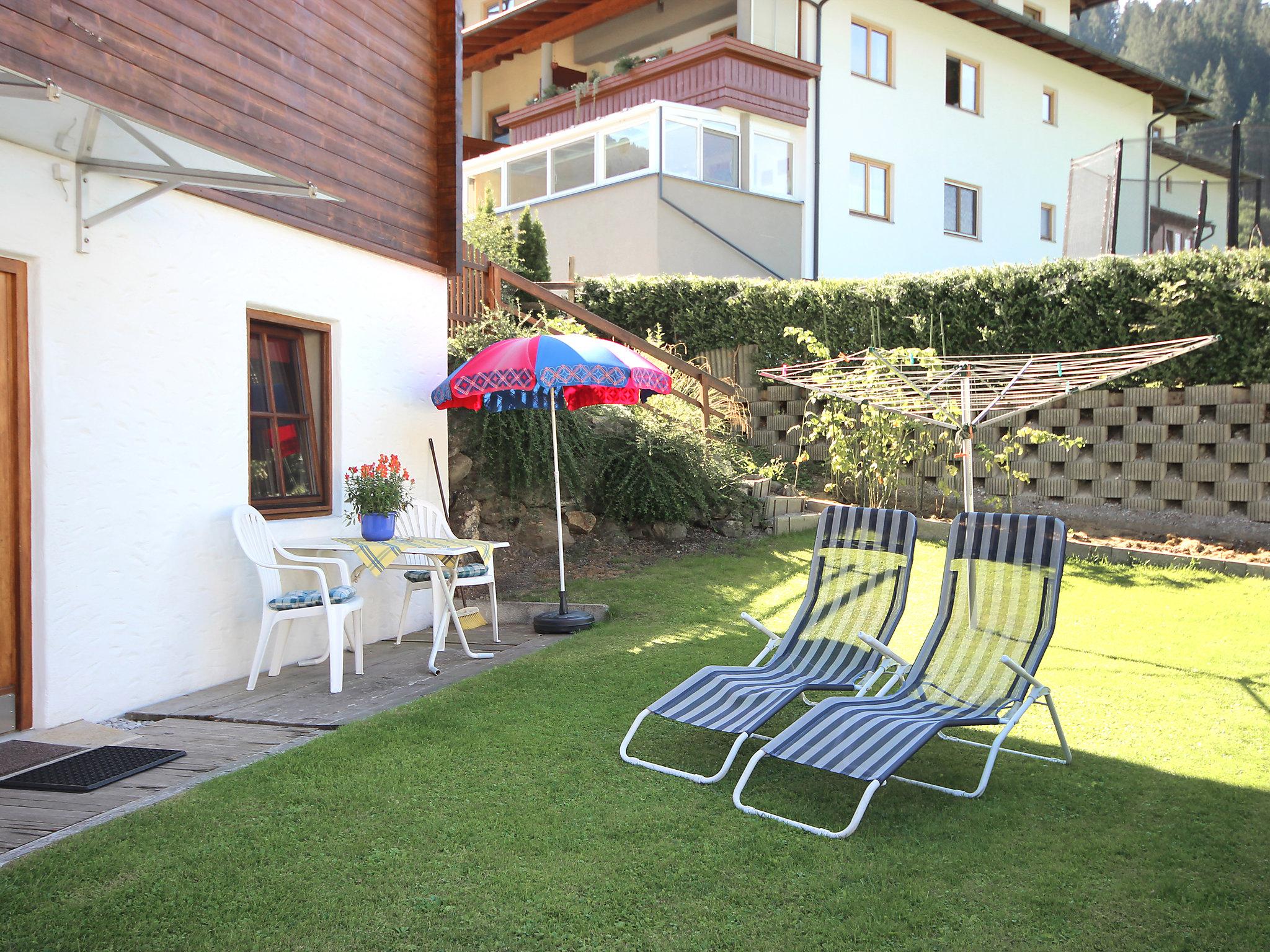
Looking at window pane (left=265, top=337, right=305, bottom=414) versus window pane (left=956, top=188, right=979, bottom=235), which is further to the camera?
window pane (left=956, top=188, right=979, bottom=235)

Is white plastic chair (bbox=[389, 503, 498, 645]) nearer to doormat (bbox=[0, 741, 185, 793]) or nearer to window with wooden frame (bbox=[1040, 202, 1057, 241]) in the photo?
doormat (bbox=[0, 741, 185, 793])

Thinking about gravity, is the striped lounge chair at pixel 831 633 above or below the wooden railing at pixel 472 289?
below

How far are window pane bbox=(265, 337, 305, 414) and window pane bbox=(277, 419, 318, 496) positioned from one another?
0.11m

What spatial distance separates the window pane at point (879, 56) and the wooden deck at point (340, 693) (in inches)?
626

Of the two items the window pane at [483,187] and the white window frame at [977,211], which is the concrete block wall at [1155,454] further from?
the window pane at [483,187]

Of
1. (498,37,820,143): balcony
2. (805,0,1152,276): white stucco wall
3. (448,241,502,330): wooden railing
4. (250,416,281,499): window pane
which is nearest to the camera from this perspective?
(250,416,281,499): window pane

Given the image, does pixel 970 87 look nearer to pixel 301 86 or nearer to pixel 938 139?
pixel 938 139

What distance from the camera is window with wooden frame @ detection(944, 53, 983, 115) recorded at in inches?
820

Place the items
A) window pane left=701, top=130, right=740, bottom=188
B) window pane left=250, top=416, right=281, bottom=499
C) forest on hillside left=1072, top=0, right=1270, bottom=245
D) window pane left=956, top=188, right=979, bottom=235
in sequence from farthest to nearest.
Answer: forest on hillside left=1072, top=0, right=1270, bottom=245
window pane left=956, top=188, right=979, bottom=235
window pane left=701, top=130, right=740, bottom=188
window pane left=250, top=416, right=281, bottom=499

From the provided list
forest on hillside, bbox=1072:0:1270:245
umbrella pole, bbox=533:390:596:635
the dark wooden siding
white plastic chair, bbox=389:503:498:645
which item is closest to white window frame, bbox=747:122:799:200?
the dark wooden siding

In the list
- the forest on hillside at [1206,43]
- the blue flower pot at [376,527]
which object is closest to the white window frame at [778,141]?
the blue flower pot at [376,527]

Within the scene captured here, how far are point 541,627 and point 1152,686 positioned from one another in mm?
4215

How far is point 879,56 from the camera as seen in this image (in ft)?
64.4

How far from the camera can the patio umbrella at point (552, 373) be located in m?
6.99
